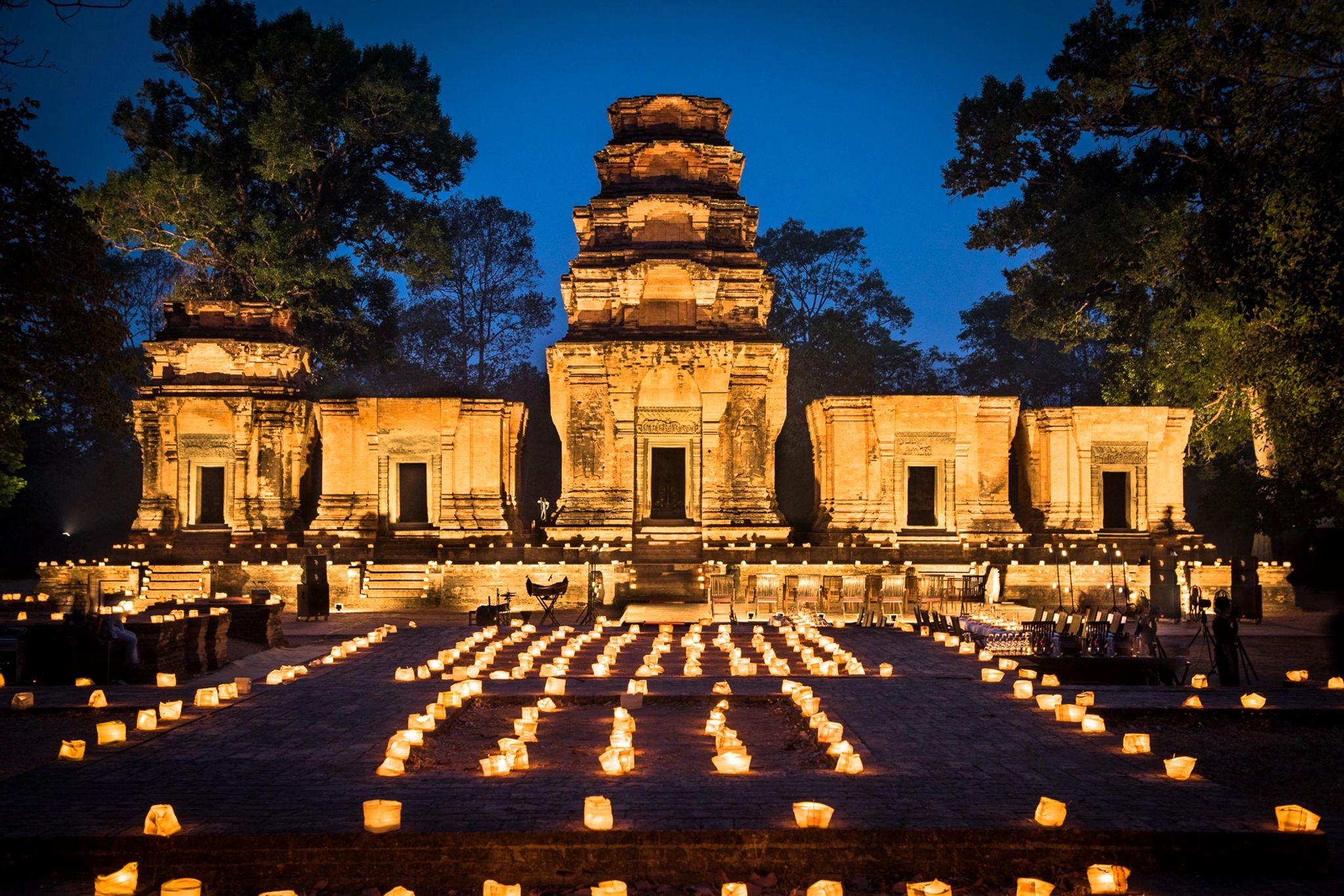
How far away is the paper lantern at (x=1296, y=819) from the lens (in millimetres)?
6047

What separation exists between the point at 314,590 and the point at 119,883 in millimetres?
16002

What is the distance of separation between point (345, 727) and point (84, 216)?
7986mm

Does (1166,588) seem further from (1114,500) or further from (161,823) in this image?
(161,823)

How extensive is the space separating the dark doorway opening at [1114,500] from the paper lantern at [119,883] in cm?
2731

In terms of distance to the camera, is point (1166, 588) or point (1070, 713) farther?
point (1166, 588)

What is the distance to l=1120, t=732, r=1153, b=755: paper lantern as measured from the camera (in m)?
7.98

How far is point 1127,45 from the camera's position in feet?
106

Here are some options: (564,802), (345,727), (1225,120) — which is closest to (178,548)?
(345,727)

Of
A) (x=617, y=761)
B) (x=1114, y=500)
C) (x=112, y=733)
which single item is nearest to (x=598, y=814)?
(x=617, y=761)

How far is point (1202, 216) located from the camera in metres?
15.7

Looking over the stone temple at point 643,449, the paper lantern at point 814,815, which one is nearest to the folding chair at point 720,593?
the stone temple at point 643,449

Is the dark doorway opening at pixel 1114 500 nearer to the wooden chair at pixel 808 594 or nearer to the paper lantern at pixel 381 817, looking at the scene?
the wooden chair at pixel 808 594

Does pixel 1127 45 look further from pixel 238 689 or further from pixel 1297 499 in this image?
pixel 238 689

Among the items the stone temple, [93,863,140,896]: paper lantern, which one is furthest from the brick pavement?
the stone temple
